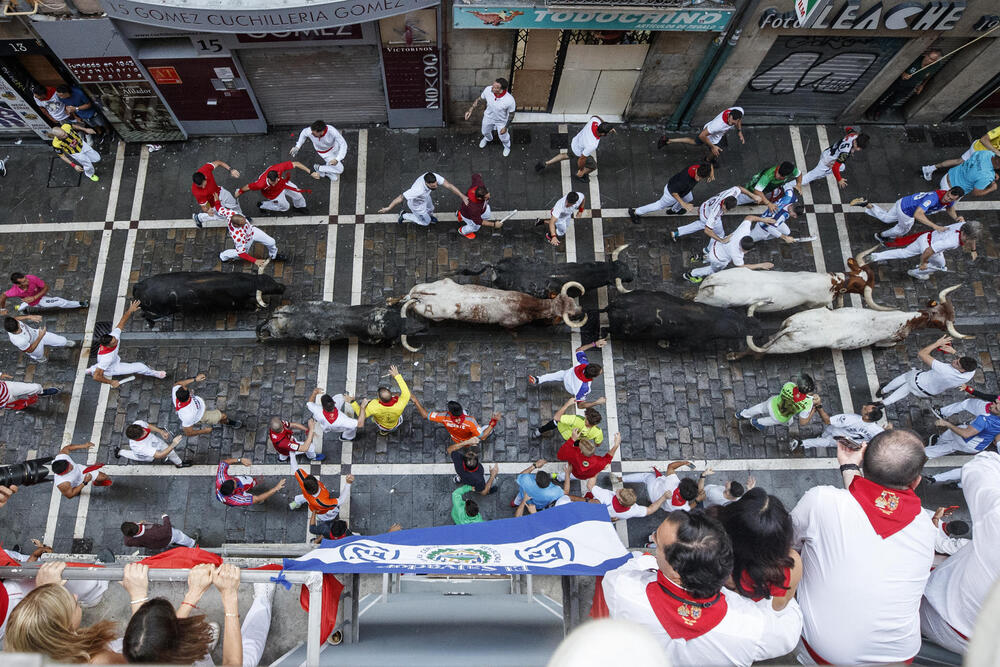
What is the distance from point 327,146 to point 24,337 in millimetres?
6240

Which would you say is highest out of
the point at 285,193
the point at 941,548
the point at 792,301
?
the point at 285,193

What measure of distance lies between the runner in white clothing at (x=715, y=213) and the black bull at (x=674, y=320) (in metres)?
1.72

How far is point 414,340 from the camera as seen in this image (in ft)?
37.3

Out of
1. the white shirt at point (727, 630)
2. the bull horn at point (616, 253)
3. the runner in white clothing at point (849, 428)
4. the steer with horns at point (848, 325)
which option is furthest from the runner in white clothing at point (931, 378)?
the white shirt at point (727, 630)

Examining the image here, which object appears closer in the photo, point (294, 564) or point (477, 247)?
point (294, 564)

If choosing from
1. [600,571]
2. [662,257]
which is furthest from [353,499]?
[662,257]

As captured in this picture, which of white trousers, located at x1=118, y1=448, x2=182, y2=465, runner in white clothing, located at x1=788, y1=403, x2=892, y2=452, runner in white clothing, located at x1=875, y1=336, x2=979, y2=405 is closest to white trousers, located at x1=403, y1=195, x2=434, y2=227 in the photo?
white trousers, located at x1=118, y1=448, x2=182, y2=465

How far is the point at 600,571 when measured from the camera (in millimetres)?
4379

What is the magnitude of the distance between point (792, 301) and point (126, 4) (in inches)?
491

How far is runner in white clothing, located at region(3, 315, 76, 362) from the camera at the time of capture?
9656mm

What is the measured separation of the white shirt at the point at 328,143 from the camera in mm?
11446

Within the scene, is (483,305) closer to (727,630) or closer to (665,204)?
(665,204)

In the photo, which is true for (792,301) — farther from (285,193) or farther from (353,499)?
(285,193)

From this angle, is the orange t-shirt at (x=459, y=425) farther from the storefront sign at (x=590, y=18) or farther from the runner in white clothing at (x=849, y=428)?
Result: the storefront sign at (x=590, y=18)
